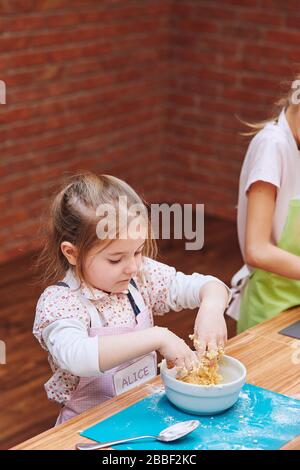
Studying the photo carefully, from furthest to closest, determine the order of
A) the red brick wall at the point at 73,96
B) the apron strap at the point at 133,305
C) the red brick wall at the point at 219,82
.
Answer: the red brick wall at the point at 219,82
the red brick wall at the point at 73,96
the apron strap at the point at 133,305

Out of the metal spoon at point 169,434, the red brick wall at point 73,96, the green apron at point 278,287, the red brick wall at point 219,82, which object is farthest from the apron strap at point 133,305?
the red brick wall at point 219,82

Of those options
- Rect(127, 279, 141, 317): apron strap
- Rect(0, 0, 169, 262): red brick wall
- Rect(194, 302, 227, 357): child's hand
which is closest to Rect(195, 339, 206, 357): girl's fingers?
Rect(194, 302, 227, 357): child's hand

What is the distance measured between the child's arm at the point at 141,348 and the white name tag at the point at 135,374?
0.15 meters

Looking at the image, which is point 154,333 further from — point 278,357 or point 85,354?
point 278,357

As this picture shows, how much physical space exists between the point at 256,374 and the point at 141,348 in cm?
29

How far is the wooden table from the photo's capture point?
1466 mm

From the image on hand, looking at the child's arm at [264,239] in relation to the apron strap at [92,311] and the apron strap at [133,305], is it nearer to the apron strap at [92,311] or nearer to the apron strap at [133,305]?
A: the apron strap at [133,305]

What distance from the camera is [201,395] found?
4.99ft

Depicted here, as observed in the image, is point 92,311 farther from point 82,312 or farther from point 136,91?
point 136,91

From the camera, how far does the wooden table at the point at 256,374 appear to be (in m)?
1.47

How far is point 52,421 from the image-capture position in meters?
2.98

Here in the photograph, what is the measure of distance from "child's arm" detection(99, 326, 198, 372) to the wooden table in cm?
9

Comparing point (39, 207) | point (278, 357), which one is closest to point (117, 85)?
point (39, 207)

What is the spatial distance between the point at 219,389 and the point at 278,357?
1.10 feet
